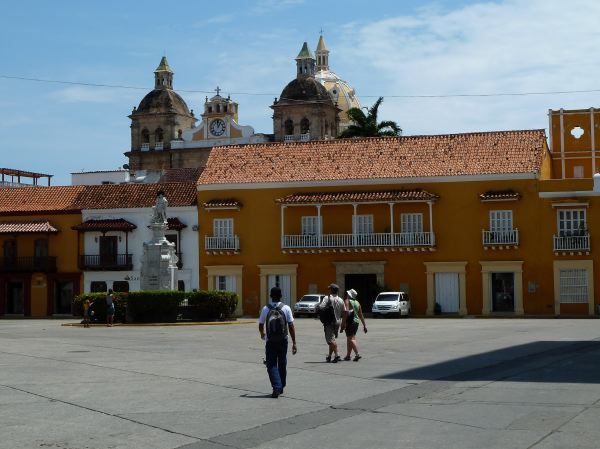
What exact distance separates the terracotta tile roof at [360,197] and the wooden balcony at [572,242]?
19.9 ft

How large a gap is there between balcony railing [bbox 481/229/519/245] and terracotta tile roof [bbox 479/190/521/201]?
1.59 meters

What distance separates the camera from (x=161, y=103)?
101 m

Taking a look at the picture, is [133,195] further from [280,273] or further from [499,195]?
[499,195]

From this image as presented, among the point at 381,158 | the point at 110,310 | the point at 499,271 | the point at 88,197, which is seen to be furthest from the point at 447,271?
the point at 88,197

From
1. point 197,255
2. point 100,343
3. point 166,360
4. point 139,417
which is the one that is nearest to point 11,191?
point 197,255

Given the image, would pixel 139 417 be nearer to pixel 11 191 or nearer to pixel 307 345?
pixel 307 345

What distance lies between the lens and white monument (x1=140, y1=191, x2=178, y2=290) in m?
39.1

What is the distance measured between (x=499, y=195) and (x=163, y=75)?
63.2 m

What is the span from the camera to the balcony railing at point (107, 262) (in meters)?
51.8

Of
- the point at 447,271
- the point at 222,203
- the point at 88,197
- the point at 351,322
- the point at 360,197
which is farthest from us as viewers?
the point at 88,197

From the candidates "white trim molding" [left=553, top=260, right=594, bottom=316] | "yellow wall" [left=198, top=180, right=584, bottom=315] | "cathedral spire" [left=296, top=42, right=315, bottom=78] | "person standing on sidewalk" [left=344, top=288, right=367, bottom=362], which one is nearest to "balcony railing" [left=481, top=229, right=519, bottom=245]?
"yellow wall" [left=198, top=180, right=584, bottom=315]

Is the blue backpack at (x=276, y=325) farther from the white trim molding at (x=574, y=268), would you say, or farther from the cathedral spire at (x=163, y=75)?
the cathedral spire at (x=163, y=75)

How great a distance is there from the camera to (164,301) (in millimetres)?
35938

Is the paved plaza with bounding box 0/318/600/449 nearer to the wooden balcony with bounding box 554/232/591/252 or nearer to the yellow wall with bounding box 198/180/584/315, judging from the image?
the wooden balcony with bounding box 554/232/591/252
